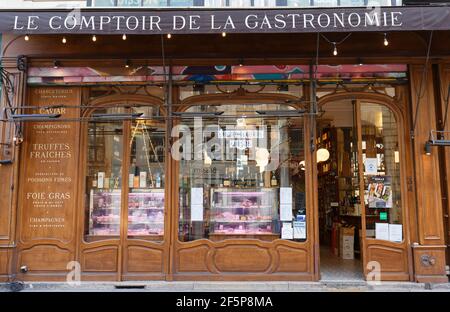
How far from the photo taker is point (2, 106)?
311 inches

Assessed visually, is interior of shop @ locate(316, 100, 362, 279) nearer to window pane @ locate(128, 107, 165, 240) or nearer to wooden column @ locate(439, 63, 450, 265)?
wooden column @ locate(439, 63, 450, 265)

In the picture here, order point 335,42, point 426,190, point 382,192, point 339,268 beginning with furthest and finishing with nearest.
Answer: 1. point 339,268
2. point 382,192
3. point 335,42
4. point 426,190

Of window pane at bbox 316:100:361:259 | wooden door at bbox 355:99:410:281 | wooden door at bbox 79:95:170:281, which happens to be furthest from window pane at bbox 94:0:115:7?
window pane at bbox 316:100:361:259

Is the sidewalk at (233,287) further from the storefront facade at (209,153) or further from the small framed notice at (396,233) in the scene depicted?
the small framed notice at (396,233)

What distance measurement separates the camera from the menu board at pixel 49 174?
7.84 meters

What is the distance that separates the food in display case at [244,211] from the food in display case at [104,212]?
1.90 meters

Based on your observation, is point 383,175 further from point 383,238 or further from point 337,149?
point 337,149

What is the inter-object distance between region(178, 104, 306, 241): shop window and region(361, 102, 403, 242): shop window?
4.46ft

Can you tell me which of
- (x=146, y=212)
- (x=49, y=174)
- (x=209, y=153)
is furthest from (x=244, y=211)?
(x=49, y=174)

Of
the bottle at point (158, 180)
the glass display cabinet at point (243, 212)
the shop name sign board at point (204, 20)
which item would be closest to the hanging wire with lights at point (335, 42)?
the shop name sign board at point (204, 20)

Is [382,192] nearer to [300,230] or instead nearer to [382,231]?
[382,231]

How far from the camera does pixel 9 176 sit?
25.5 feet

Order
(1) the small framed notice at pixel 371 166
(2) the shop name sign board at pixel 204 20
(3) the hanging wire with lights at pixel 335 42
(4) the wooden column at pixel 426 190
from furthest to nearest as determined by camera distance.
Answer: (1) the small framed notice at pixel 371 166
(3) the hanging wire with lights at pixel 335 42
(4) the wooden column at pixel 426 190
(2) the shop name sign board at pixel 204 20

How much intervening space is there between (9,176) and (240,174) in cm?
446
